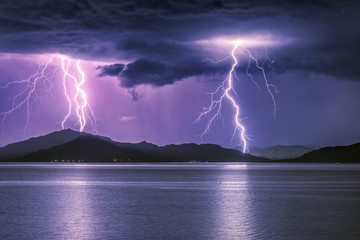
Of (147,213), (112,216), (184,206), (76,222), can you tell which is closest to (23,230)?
(76,222)

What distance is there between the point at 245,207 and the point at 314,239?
12737 millimetres

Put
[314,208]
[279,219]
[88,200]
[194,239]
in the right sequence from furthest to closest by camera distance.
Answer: [88,200] → [314,208] → [279,219] → [194,239]

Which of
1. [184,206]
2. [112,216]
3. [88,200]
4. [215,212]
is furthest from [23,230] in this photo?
[88,200]

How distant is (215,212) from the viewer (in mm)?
27891

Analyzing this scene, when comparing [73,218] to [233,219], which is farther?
[73,218]

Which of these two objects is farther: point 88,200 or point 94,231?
point 88,200

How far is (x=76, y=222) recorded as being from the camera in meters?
23.4

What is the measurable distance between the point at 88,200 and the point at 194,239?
19.0 metres

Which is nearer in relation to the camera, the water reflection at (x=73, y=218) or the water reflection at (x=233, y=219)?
the water reflection at (x=233, y=219)

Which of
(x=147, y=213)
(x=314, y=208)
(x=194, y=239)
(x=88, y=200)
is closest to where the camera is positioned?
(x=194, y=239)

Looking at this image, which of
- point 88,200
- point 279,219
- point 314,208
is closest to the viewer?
point 279,219

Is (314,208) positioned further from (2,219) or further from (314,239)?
(2,219)

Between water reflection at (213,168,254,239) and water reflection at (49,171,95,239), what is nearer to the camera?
water reflection at (213,168,254,239)

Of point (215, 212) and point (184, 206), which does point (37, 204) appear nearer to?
point (184, 206)
